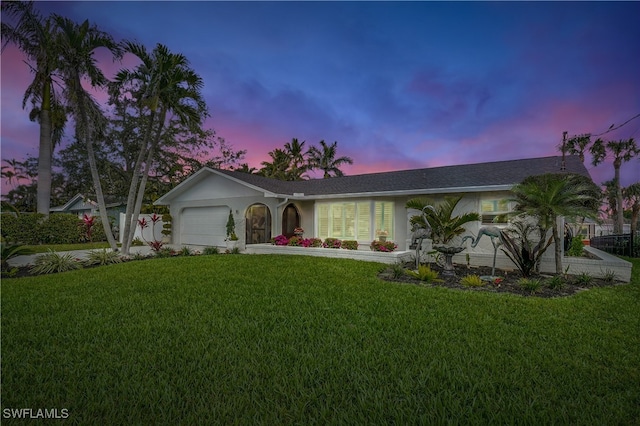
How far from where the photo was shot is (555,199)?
7.93 metres

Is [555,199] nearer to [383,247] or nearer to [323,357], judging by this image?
[383,247]

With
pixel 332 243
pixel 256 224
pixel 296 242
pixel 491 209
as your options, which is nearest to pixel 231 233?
pixel 256 224

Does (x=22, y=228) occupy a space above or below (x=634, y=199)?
below

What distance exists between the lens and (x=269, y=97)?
52.1 feet

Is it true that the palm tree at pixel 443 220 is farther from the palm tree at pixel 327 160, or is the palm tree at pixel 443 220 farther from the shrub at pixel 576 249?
the palm tree at pixel 327 160

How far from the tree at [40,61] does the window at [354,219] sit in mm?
12566

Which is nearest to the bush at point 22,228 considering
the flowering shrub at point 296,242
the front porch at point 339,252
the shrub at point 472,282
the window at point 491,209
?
the front porch at point 339,252

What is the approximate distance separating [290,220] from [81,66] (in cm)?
1070

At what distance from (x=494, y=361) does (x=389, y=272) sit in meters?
5.71

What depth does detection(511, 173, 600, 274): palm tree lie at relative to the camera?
7785mm

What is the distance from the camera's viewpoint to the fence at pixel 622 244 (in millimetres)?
14969

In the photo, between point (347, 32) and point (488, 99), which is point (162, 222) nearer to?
point (347, 32)

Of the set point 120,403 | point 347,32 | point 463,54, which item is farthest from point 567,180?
point 120,403

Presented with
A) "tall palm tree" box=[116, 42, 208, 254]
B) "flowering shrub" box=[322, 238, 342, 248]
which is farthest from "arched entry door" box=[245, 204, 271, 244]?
Result: "tall palm tree" box=[116, 42, 208, 254]
